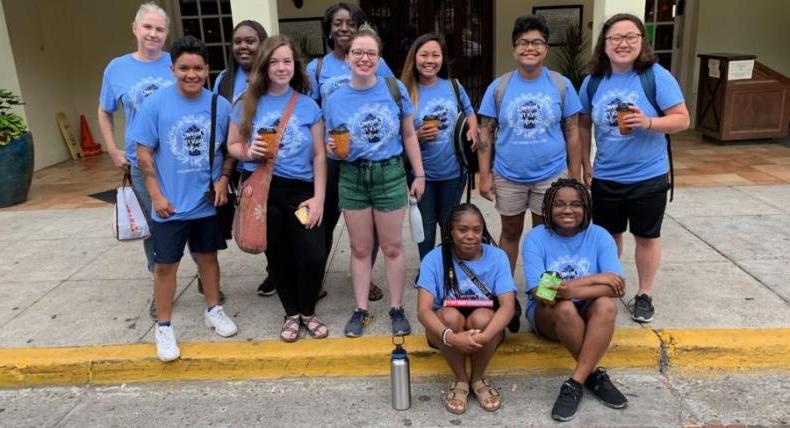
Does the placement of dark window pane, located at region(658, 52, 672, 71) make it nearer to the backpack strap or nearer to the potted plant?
the backpack strap

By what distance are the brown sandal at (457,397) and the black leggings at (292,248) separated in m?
1.01

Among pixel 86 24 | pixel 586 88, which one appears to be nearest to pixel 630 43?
pixel 586 88

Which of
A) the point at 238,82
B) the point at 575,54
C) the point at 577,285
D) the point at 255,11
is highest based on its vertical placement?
the point at 255,11

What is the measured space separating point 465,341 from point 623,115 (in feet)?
4.61

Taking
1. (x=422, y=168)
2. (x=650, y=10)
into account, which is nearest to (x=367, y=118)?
(x=422, y=168)

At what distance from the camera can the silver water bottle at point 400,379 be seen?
118 inches

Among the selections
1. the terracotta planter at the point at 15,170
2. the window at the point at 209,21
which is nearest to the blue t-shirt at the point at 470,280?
the terracotta planter at the point at 15,170

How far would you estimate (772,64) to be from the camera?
962 cm

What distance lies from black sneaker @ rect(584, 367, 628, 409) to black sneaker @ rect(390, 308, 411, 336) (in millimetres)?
1024

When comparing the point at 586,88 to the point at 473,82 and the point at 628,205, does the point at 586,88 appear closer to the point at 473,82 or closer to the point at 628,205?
the point at 628,205

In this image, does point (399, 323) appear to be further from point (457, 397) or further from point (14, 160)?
point (14, 160)

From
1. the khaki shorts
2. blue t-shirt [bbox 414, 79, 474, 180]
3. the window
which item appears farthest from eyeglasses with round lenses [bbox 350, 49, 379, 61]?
the window

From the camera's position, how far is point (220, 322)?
378cm

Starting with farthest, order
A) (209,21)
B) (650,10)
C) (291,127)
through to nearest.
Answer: (209,21), (650,10), (291,127)
